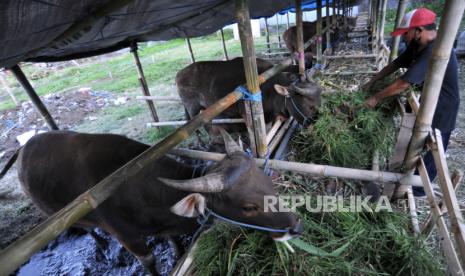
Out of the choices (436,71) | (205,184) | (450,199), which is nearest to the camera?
(450,199)

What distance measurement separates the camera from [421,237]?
2061 millimetres

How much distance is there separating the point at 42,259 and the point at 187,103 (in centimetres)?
495

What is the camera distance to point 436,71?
187 centimetres

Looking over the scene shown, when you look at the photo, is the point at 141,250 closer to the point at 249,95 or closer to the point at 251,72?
the point at 249,95

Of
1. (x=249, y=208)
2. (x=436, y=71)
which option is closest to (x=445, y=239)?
(x=436, y=71)

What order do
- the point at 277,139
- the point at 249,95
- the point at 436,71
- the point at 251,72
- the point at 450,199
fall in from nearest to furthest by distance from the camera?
1. the point at 450,199
2. the point at 436,71
3. the point at 251,72
4. the point at 249,95
5. the point at 277,139

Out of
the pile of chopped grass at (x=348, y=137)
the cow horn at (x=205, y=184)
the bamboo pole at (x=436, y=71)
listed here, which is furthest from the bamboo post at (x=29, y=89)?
the bamboo pole at (x=436, y=71)

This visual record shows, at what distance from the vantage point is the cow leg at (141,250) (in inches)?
133

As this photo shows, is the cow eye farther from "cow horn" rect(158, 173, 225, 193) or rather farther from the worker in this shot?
the worker

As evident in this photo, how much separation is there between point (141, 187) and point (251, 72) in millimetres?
1899

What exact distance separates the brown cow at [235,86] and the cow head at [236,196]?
2501 mm

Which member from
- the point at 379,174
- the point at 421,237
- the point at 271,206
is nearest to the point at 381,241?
the point at 421,237

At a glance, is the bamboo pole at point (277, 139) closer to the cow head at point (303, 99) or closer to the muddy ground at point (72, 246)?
the cow head at point (303, 99)

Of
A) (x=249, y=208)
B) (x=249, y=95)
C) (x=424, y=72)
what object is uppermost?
(x=249, y=95)
